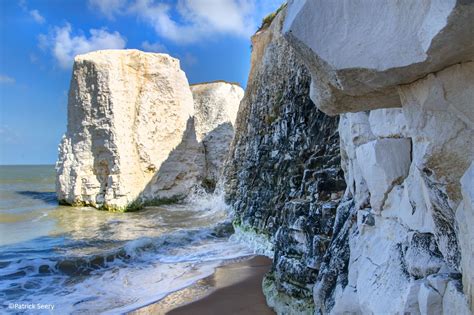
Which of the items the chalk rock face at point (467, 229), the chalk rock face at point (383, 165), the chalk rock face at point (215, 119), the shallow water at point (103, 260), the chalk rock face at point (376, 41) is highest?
the chalk rock face at point (215, 119)

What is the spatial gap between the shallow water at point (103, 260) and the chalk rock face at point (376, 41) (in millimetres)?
4509

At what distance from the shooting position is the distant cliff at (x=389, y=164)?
→ 1298mm

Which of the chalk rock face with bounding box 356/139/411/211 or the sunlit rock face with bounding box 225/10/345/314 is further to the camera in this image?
the sunlit rock face with bounding box 225/10/345/314

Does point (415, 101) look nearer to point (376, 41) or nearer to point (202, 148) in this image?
point (376, 41)

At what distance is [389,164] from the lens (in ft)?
7.38

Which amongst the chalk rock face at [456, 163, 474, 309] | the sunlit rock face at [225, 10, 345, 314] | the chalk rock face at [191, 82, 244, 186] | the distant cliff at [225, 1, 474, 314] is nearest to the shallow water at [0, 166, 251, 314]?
the sunlit rock face at [225, 10, 345, 314]

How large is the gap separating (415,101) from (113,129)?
54.8ft

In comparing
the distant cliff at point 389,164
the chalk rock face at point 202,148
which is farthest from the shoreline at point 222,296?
the chalk rock face at point 202,148

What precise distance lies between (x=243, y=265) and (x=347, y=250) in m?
3.82

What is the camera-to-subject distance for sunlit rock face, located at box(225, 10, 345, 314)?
4027mm

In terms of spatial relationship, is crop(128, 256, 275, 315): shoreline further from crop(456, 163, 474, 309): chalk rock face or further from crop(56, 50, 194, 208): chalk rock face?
crop(56, 50, 194, 208): chalk rock face

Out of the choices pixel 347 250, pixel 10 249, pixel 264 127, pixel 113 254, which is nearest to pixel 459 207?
pixel 347 250

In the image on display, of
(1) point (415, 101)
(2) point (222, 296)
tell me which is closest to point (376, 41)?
(1) point (415, 101)

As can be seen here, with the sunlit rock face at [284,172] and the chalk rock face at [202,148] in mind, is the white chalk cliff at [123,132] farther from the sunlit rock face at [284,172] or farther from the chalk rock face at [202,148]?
the sunlit rock face at [284,172]
